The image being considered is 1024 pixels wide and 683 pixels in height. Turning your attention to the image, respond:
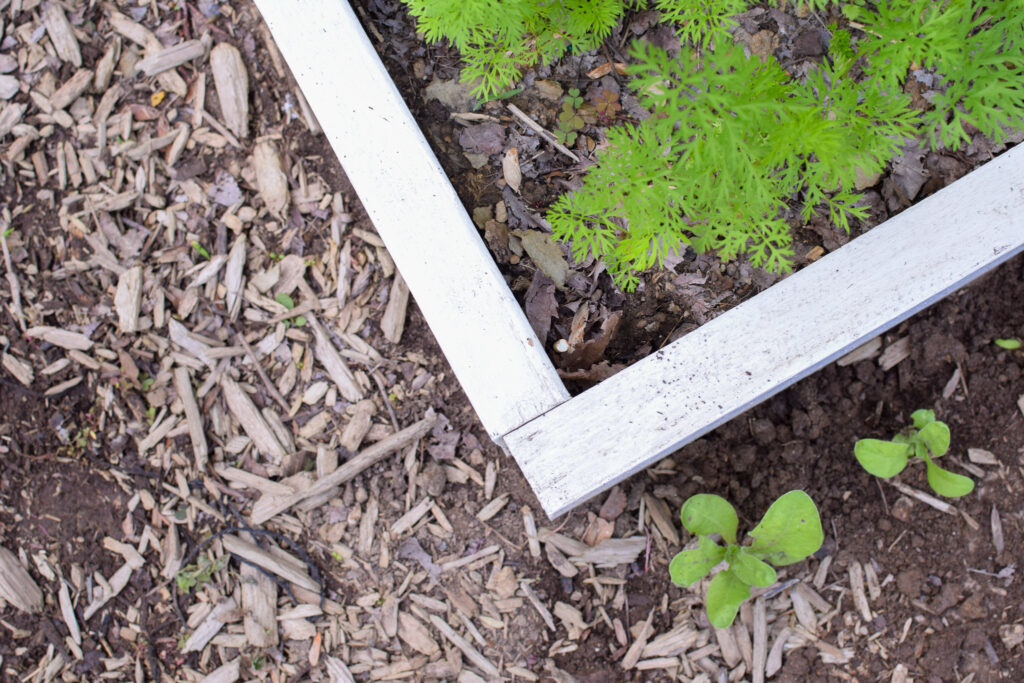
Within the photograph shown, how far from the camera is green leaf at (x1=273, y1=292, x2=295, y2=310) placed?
76.8 inches

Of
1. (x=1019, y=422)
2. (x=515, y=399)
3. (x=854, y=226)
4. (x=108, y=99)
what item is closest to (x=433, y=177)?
(x=515, y=399)

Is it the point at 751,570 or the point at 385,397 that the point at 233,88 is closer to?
the point at 385,397

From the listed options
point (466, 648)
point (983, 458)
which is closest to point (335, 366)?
point (466, 648)

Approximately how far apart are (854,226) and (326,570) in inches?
64.8

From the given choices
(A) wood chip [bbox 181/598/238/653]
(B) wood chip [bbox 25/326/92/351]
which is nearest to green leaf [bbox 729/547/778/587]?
(A) wood chip [bbox 181/598/238/653]

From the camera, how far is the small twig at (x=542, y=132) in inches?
68.7

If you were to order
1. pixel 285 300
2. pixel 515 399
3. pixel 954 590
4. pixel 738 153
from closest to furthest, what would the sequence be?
pixel 738 153, pixel 515 399, pixel 954 590, pixel 285 300

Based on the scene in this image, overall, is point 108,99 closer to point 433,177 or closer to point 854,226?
point 433,177

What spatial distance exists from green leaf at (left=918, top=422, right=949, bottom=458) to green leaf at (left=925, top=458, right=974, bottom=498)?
0.14 ft

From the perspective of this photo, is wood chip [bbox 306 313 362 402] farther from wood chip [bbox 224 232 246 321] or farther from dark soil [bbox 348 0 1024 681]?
dark soil [bbox 348 0 1024 681]

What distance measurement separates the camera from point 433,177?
1514 millimetres

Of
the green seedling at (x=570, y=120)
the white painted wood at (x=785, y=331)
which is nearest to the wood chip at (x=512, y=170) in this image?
the green seedling at (x=570, y=120)

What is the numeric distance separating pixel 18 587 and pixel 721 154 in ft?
7.08

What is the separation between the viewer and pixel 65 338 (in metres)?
1.99
